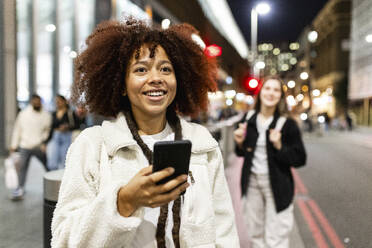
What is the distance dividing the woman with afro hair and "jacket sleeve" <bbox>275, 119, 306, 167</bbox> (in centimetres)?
183

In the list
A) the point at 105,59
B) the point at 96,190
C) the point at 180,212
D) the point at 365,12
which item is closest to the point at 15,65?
the point at 105,59

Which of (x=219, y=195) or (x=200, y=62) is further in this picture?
(x=200, y=62)

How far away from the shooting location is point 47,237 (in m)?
2.81

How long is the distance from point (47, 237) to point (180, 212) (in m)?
1.71

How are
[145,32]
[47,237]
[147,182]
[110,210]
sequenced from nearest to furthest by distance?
[147,182] → [110,210] → [145,32] → [47,237]

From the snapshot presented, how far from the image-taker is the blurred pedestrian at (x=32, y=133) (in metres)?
6.22

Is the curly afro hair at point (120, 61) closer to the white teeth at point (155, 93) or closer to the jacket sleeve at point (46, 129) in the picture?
the white teeth at point (155, 93)

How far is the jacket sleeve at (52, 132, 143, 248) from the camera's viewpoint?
4.17 feet

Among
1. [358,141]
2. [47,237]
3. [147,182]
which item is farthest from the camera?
[47,237]

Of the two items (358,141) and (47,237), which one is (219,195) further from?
(47,237)

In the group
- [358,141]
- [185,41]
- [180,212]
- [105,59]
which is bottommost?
[180,212]

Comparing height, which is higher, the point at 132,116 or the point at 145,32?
the point at 145,32

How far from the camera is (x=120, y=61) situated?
1.68 meters

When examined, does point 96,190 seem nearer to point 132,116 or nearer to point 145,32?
point 132,116
